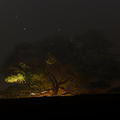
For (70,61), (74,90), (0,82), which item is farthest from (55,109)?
(0,82)

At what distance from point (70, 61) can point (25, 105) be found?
4.90 meters

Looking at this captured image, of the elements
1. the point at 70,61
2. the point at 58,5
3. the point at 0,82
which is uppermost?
the point at 58,5

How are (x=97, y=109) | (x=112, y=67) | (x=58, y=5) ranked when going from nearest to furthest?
(x=97, y=109)
(x=112, y=67)
(x=58, y=5)

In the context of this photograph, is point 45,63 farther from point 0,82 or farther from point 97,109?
point 97,109

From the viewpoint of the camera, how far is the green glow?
17.7ft

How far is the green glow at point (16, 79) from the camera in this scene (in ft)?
17.7

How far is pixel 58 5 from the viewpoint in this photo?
298 inches

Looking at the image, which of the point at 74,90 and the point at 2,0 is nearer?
the point at 74,90

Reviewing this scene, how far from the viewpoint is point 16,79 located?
17.7 ft

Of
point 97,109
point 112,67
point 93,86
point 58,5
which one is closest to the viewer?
point 97,109

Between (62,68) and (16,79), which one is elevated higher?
(62,68)

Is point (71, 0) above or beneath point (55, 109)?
above

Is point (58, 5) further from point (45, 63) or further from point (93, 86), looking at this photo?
point (93, 86)

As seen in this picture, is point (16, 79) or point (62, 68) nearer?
point (16, 79)
